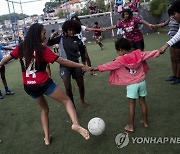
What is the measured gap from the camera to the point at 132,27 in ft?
21.0

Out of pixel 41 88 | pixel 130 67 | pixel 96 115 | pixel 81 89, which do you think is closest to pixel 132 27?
pixel 81 89

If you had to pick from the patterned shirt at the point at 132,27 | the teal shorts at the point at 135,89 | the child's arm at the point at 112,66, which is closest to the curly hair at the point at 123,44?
the child's arm at the point at 112,66

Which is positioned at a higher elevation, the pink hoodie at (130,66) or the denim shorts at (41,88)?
the pink hoodie at (130,66)

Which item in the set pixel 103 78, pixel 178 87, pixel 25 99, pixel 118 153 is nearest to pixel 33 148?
pixel 118 153

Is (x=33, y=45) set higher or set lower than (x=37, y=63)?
higher

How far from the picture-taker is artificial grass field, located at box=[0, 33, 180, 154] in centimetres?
355

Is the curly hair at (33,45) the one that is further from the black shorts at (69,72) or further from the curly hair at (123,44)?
the black shorts at (69,72)

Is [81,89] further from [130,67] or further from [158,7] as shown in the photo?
[158,7]

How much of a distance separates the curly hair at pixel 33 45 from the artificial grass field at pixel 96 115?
1337mm

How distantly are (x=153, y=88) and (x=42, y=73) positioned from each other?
10.3 ft

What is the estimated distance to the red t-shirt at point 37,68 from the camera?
128 inches

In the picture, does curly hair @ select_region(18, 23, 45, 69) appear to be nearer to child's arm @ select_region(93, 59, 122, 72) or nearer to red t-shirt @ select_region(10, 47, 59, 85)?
red t-shirt @ select_region(10, 47, 59, 85)

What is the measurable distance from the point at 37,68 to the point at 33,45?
29cm

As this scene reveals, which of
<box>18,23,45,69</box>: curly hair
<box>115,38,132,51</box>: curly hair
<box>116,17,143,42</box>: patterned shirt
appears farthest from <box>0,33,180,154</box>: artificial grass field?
<box>18,23,45,69</box>: curly hair
